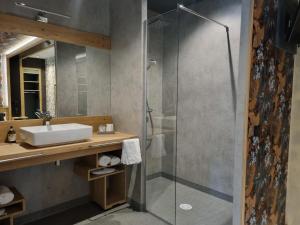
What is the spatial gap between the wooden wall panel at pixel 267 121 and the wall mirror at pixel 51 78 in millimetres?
1971

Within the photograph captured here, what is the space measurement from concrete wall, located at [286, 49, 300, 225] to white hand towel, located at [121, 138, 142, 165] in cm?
163

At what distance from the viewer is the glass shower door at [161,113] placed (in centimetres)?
267

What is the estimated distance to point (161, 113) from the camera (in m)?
2.78

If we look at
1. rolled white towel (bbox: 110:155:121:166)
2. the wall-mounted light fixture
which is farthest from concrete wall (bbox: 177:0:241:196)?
the wall-mounted light fixture

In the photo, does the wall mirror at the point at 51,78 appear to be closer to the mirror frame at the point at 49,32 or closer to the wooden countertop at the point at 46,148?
the mirror frame at the point at 49,32


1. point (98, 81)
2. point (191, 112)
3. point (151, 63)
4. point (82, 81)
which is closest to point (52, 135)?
point (82, 81)

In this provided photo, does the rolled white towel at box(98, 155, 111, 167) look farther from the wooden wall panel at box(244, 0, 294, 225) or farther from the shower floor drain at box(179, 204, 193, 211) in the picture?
the wooden wall panel at box(244, 0, 294, 225)

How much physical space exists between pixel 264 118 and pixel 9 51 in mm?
2433

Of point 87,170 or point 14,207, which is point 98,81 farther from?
point 14,207

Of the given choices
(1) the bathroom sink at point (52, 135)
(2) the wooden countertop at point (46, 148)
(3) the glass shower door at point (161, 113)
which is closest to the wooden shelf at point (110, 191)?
(3) the glass shower door at point (161, 113)

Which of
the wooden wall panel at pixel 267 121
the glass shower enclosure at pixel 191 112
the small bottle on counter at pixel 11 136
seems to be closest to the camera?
the wooden wall panel at pixel 267 121

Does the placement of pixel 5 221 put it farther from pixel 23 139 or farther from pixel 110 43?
pixel 110 43

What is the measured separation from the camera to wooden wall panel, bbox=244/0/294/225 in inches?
59.9

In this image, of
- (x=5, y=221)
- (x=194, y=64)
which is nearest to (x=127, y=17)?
(x=194, y=64)
